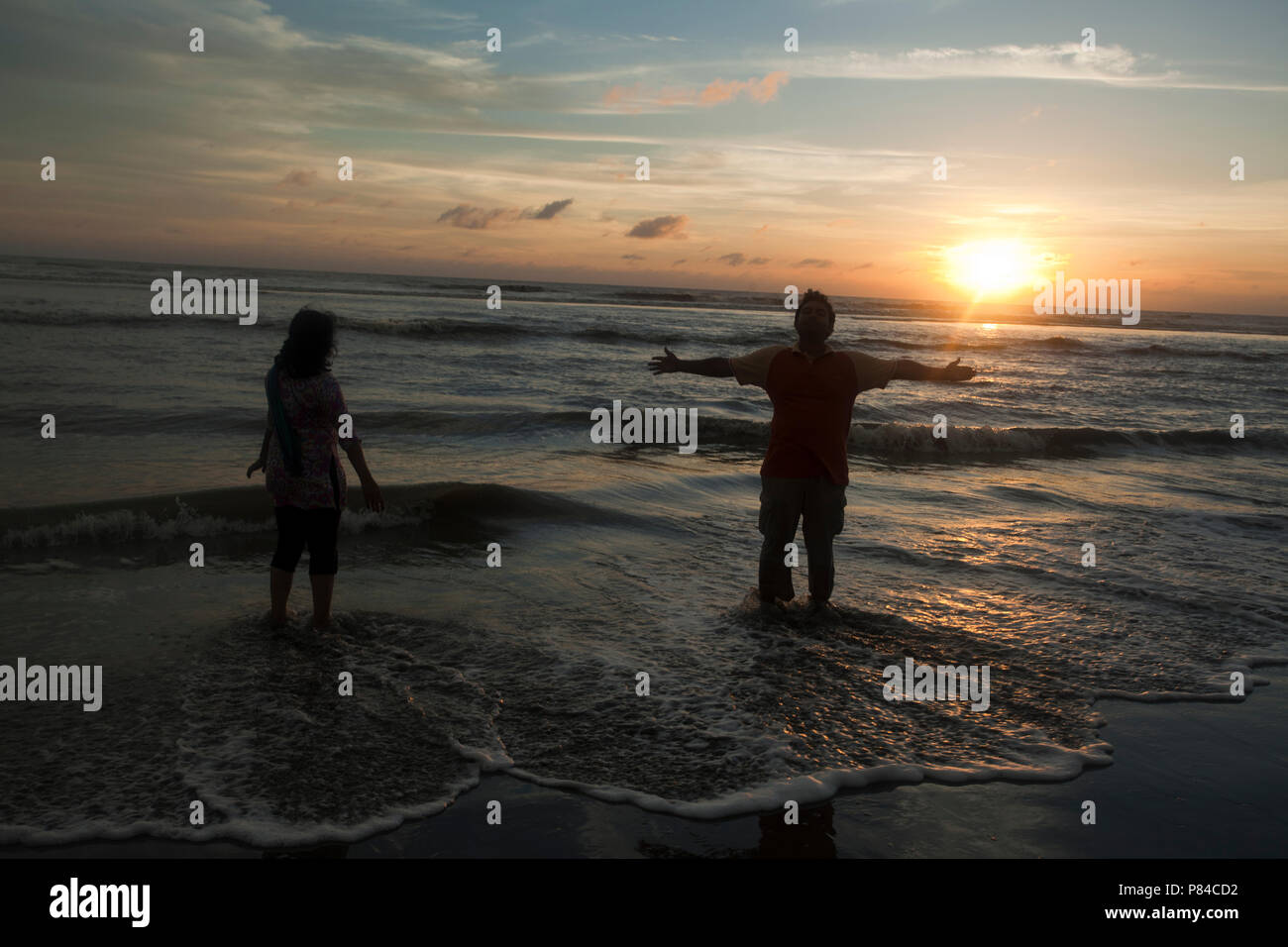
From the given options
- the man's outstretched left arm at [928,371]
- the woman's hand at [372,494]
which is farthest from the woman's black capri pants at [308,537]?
the man's outstretched left arm at [928,371]

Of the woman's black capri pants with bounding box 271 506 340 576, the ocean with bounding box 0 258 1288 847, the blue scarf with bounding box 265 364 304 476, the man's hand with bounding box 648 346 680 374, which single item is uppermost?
the man's hand with bounding box 648 346 680 374

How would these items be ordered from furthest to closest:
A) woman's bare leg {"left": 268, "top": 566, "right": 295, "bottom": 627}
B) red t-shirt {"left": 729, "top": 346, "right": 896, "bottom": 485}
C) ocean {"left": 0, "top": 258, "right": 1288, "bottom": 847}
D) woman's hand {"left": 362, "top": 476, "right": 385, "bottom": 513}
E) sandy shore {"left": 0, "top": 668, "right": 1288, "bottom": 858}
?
red t-shirt {"left": 729, "top": 346, "right": 896, "bottom": 485}
woman's bare leg {"left": 268, "top": 566, "right": 295, "bottom": 627}
woman's hand {"left": 362, "top": 476, "right": 385, "bottom": 513}
ocean {"left": 0, "top": 258, "right": 1288, "bottom": 847}
sandy shore {"left": 0, "top": 668, "right": 1288, "bottom": 858}

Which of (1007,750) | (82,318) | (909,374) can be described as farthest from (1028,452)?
(82,318)

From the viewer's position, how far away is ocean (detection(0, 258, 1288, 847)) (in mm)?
3965

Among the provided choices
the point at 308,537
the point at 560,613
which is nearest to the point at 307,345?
the point at 308,537

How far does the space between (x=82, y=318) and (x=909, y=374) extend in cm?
2477

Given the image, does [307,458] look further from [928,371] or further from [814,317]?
[928,371]

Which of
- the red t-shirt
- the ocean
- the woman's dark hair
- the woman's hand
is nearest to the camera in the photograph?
the ocean

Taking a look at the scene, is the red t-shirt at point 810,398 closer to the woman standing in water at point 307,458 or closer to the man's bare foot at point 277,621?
the woman standing in water at point 307,458

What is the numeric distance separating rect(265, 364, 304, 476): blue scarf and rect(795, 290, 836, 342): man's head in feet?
10.4

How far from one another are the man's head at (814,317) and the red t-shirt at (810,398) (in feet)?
0.42

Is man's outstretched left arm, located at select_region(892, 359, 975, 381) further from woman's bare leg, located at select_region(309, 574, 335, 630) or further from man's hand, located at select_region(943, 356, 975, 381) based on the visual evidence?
woman's bare leg, located at select_region(309, 574, 335, 630)

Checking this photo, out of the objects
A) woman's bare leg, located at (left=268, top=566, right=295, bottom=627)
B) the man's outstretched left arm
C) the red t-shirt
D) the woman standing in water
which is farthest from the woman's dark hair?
the man's outstretched left arm
